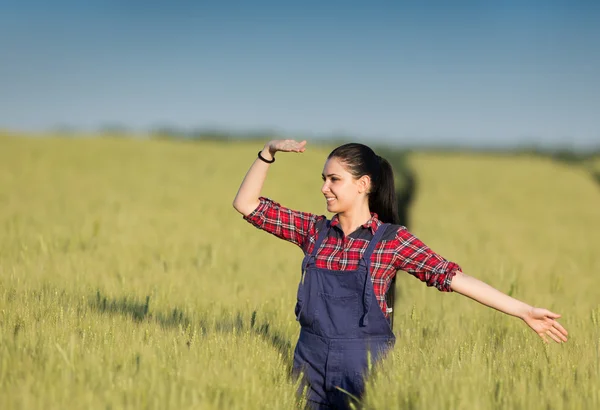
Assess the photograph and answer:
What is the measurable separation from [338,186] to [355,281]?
0.45 m

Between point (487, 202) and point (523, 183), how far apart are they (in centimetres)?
822

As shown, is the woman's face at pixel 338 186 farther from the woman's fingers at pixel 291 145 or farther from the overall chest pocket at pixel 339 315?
the overall chest pocket at pixel 339 315

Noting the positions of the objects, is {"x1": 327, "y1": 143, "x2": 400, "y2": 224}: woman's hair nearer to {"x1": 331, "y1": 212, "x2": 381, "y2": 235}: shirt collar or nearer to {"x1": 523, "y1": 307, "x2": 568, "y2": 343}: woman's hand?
{"x1": 331, "y1": 212, "x2": 381, "y2": 235}: shirt collar

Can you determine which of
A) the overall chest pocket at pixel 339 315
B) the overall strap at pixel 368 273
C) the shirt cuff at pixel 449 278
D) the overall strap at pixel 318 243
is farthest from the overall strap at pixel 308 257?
the shirt cuff at pixel 449 278

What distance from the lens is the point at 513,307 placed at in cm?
339

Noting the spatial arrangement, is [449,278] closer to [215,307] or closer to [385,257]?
[385,257]

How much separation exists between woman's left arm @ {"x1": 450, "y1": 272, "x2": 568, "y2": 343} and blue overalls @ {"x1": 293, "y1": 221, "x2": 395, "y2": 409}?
40cm

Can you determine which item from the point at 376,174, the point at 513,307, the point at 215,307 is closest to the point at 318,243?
the point at 376,174

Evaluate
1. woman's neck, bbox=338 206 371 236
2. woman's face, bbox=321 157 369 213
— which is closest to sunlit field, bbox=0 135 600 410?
woman's neck, bbox=338 206 371 236

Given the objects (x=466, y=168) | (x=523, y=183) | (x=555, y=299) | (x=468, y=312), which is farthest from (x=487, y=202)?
(x=466, y=168)

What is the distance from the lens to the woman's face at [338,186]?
349 cm

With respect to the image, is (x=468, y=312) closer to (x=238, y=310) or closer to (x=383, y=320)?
(x=238, y=310)

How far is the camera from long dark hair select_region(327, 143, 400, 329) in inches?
138

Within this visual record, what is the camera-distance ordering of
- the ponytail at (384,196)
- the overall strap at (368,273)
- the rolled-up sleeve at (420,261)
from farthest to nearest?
1. the ponytail at (384,196)
2. the rolled-up sleeve at (420,261)
3. the overall strap at (368,273)
